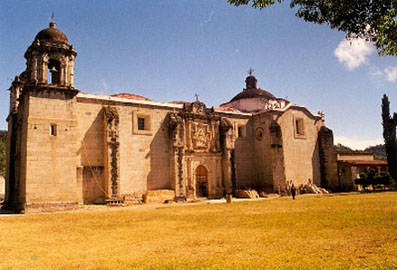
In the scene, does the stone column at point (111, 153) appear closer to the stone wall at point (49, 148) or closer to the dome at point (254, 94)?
the stone wall at point (49, 148)

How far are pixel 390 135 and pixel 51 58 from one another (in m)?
34.0

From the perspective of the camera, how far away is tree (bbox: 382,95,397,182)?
34.3m

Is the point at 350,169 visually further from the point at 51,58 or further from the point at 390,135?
the point at 51,58

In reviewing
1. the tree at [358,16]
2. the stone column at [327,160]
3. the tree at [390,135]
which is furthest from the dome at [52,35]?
the tree at [390,135]

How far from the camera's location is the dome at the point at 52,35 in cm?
2136

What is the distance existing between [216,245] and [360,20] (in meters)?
5.81

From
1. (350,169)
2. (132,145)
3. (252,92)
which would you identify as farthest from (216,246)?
(252,92)

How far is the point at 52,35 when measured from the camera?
21469mm

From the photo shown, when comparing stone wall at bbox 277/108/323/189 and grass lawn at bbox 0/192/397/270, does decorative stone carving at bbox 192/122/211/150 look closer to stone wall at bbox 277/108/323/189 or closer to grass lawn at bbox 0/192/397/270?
stone wall at bbox 277/108/323/189

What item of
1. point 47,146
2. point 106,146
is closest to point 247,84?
point 106,146

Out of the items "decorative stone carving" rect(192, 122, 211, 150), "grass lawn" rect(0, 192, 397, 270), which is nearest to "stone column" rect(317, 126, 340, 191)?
"decorative stone carving" rect(192, 122, 211, 150)

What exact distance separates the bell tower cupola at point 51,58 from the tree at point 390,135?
3203cm

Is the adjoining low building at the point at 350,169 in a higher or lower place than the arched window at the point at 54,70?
lower

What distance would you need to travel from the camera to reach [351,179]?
32.9m
